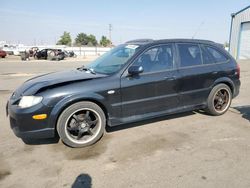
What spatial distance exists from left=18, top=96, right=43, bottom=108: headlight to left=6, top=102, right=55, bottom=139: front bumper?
0.06 metres

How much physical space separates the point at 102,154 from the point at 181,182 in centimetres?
127

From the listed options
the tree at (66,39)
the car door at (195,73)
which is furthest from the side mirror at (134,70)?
the tree at (66,39)

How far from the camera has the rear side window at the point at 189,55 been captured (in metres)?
4.88

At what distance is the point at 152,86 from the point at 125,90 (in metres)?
0.54

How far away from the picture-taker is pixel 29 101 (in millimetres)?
3691

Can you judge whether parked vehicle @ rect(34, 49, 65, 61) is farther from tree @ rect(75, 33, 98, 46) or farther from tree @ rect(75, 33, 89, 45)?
tree @ rect(75, 33, 89, 45)

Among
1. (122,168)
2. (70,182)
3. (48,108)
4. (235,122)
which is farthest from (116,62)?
(235,122)

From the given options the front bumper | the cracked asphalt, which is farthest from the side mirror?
the front bumper

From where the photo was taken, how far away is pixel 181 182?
2.96 meters

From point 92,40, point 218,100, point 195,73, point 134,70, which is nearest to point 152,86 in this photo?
point 134,70

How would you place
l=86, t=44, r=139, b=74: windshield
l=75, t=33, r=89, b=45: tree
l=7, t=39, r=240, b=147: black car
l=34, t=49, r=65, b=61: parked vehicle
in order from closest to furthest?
l=7, t=39, r=240, b=147: black car < l=86, t=44, r=139, b=74: windshield < l=34, t=49, r=65, b=61: parked vehicle < l=75, t=33, r=89, b=45: tree

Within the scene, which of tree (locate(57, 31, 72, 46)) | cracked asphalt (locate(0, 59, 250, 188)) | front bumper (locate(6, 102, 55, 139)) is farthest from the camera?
tree (locate(57, 31, 72, 46))

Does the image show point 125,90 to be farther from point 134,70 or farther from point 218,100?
point 218,100

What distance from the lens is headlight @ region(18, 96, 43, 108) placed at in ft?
12.0
